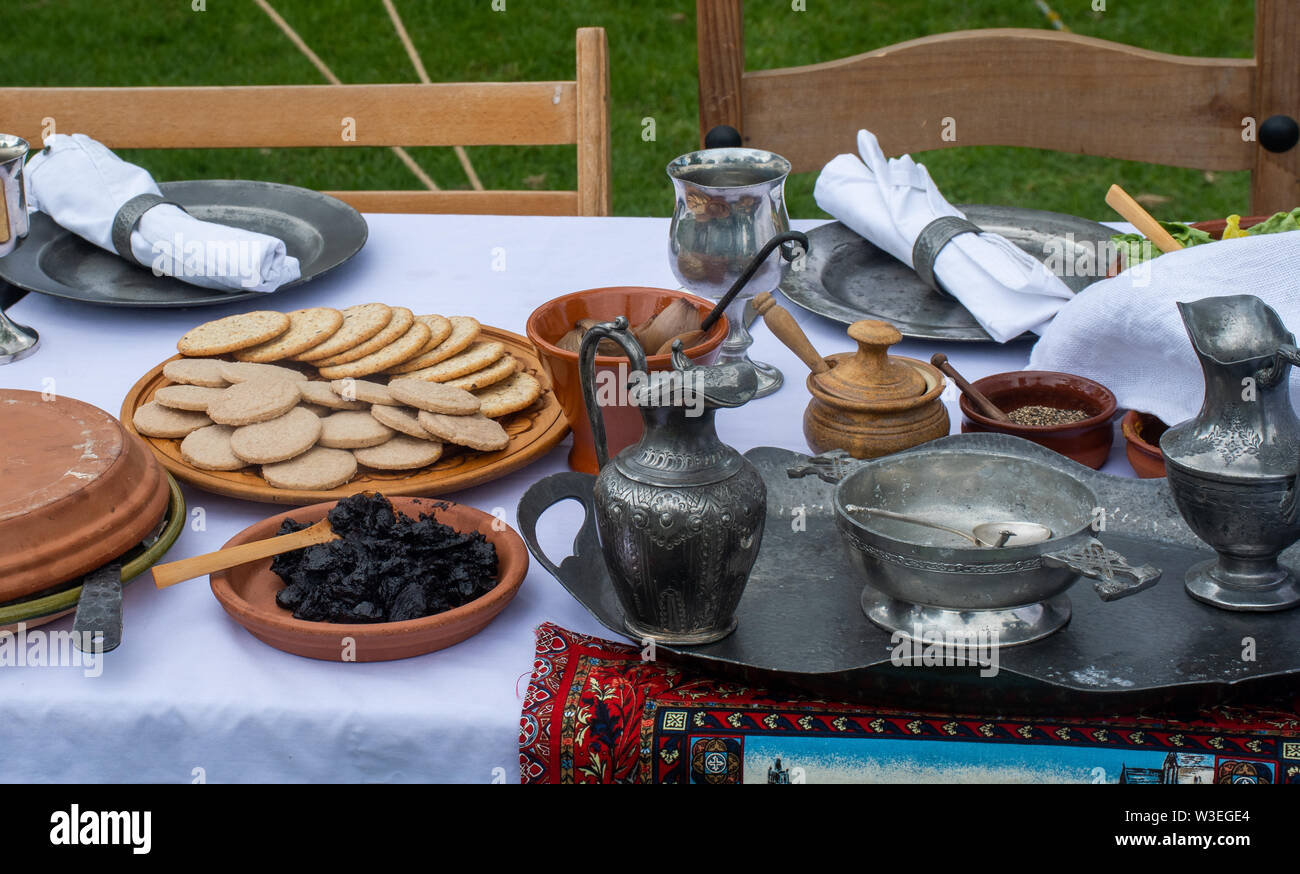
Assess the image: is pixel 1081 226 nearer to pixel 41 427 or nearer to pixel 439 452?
pixel 439 452

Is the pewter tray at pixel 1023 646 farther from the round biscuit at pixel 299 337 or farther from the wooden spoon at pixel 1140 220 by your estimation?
the round biscuit at pixel 299 337

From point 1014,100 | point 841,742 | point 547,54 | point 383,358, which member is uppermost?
point 547,54

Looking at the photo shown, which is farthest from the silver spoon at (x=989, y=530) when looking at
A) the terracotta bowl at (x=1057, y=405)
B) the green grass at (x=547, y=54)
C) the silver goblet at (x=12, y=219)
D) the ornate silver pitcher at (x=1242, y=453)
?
the green grass at (x=547, y=54)

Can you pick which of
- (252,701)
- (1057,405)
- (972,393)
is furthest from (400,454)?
(1057,405)

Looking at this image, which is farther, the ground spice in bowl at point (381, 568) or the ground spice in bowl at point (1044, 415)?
the ground spice in bowl at point (1044, 415)

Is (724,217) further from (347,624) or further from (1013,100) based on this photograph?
(1013,100)

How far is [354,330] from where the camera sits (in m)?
1.55

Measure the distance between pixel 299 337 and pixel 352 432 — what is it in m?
0.28

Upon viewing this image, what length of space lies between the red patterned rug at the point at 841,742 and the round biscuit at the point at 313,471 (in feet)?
1.16

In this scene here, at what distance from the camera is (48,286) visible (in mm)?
1744

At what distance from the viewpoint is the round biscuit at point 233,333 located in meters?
1.52

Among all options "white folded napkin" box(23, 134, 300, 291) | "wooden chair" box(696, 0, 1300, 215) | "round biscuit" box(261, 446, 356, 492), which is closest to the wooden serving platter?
"round biscuit" box(261, 446, 356, 492)

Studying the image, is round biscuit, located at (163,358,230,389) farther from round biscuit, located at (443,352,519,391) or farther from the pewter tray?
the pewter tray
